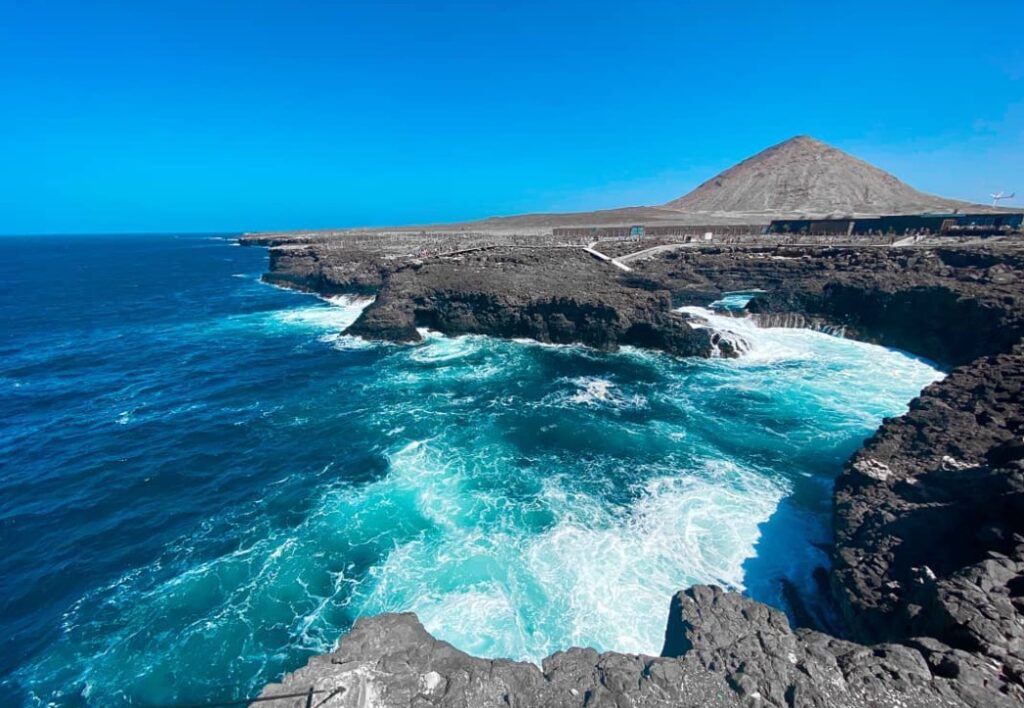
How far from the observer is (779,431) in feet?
75.3

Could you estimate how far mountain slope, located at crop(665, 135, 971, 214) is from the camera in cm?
10580

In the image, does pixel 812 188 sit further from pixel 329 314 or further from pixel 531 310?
pixel 329 314

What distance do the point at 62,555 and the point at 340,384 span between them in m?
16.3

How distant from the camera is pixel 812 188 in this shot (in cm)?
11131

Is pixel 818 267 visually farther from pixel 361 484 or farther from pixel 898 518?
pixel 361 484

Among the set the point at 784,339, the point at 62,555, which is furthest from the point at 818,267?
the point at 62,555

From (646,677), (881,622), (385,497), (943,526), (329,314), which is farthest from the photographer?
(329,314)

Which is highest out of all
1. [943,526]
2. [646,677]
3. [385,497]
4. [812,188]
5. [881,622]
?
[812,188]

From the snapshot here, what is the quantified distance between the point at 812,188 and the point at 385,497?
13396cm

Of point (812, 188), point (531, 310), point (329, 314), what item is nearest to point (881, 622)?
point (531, 310)

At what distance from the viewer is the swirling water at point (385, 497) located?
1236 centimetres

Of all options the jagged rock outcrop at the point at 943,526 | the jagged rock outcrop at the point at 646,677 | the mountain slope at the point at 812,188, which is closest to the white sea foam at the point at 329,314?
the jagged rock outcrop at the point at 646,677

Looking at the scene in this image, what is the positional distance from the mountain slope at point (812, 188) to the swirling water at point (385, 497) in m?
94.6

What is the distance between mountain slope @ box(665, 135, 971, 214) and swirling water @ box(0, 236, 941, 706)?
3726 inches
